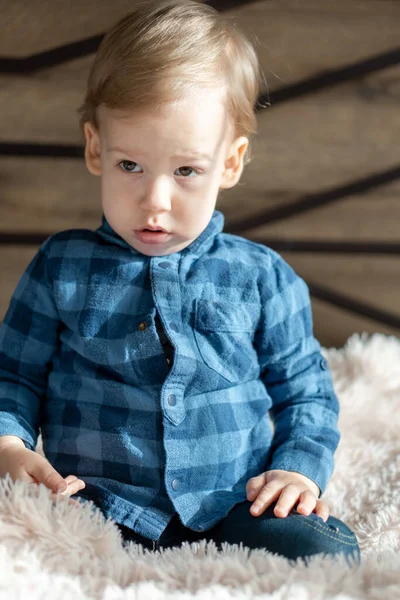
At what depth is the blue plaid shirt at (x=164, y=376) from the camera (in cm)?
106

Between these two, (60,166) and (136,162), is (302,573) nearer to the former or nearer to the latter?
(136,162)

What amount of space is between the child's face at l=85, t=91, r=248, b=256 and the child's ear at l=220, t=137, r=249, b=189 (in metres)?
0.02

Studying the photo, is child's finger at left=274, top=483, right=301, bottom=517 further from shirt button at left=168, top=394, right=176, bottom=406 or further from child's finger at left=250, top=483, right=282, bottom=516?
shirt button at left=168, top=394, right=176, bottom=406

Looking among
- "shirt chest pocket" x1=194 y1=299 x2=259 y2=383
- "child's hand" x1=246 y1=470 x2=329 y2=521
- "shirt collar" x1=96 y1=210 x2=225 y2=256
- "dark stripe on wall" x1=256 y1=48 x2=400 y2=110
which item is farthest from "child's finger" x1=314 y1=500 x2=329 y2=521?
"dark stripe on wall" x1=256 y1=48 x2=400 y2=110

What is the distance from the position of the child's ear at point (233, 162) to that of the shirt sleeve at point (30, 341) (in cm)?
31

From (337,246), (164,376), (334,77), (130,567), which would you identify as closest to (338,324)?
(337,246)

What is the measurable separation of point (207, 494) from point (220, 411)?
4.6 inches

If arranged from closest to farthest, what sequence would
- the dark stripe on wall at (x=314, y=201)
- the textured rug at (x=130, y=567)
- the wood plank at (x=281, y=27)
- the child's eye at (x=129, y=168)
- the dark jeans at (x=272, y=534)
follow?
the textured rug at (x=130, y=567) < the dark jeans at (x=272, y=534) < the child's eye at (x=129, y=168) < the wood plank at (x=281, y=27) < the dark stripe on wall at (x=314, y=201)

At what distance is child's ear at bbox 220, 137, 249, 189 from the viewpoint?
3.72 feet

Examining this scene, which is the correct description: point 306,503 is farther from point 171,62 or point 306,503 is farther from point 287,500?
point 171,62

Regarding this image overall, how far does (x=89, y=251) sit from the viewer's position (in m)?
1.15

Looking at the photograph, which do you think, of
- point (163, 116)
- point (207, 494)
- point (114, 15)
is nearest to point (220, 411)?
point (207, 494)

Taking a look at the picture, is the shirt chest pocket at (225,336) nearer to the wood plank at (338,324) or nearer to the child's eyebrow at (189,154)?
the child's eyebrow at (189,154)

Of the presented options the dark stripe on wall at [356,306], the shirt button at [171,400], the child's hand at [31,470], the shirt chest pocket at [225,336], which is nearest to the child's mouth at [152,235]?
the shirt chest pocket at [225,336]
